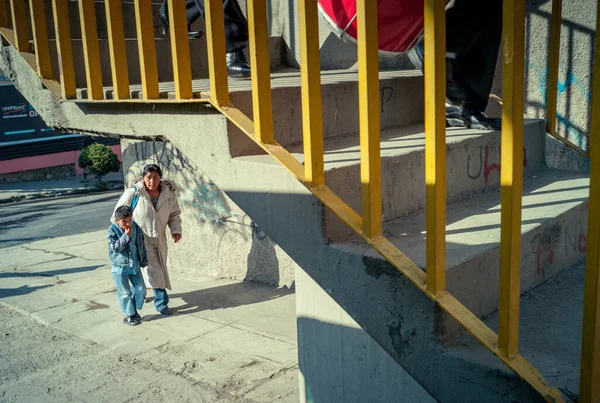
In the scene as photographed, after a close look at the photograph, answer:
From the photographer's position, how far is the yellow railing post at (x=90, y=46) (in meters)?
2.93

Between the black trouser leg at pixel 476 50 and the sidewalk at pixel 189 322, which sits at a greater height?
the black trouser leg at pixel 476 50

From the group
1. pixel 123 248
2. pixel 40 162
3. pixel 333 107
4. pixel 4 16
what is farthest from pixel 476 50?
pixel 40 162

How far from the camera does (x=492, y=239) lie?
86.6 inches

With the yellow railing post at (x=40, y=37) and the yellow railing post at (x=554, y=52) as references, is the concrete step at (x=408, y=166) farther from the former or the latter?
the yellow railing post at (x=40, y=37)

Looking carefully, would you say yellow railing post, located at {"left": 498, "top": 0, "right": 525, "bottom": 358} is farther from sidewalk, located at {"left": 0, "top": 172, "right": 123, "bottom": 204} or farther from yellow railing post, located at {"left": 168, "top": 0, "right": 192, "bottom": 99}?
sidewalk, located at {"left": 0, "top": 172, "right": 123, "bottom": 204}

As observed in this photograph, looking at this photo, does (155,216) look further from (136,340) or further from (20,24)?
(20,24)

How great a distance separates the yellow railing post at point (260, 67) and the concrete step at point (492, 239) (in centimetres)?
52

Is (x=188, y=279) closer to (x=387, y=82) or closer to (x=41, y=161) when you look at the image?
(x=387, y=82)

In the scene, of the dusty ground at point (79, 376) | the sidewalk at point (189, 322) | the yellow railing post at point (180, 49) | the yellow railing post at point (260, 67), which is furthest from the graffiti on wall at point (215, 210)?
the yellow railing post at point (260, 67)

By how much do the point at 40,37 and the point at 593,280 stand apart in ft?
9.65

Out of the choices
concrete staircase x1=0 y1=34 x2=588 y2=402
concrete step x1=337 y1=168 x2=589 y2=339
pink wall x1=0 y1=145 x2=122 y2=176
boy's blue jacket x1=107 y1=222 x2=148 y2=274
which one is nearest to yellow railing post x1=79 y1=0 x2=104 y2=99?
concrete staircase x1=0 y1=34 x2=588 y2=402

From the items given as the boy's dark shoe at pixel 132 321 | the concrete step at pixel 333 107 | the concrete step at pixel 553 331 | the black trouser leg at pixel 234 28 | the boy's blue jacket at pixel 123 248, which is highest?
the black trouser leg at pixel 234 28

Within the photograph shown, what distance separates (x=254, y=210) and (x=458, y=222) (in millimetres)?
833

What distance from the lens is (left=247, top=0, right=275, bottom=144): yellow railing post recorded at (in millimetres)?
2096
